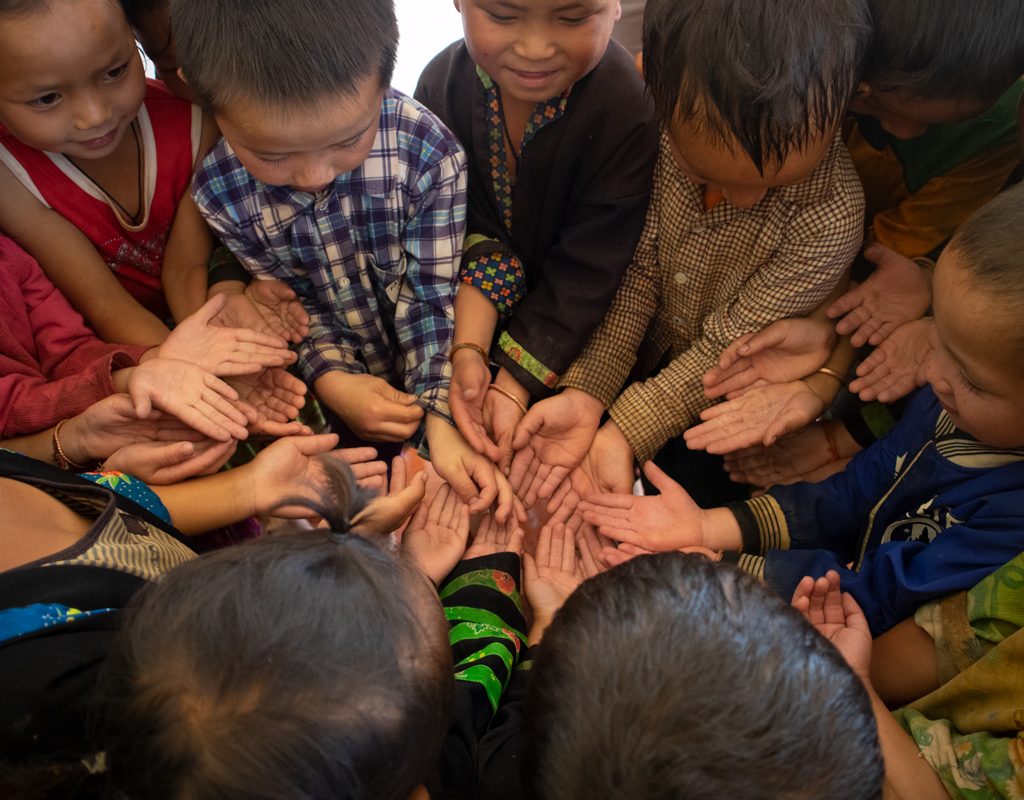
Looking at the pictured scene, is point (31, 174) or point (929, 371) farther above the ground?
point (31, 174)

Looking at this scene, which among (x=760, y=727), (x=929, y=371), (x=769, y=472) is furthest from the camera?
(x=769, y=472)

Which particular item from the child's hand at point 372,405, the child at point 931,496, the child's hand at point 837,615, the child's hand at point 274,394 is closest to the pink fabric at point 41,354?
the child's hand at point 274,394

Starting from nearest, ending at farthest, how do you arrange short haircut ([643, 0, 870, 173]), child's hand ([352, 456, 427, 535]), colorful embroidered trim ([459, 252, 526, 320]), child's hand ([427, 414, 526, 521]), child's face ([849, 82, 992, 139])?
child's hand ([352, 456, 427, 535]), short haircut ([643, 0, 870, 173]), child's face ([849, 82, 992, 139]), child's hand ([427, 414, 526, 521]), colorful embroidered trim ([459, 252, 526, 320])

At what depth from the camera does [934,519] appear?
1.00m

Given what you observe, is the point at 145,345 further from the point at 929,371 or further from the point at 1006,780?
the point at 1006,780

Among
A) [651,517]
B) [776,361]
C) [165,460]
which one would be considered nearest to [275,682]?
[165,460]

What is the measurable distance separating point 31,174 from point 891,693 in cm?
138

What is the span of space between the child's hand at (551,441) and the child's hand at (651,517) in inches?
3.5

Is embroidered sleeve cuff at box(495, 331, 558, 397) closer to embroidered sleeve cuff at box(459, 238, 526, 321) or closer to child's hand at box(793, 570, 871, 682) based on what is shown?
embroidered sleeve cuff at box(459, 238, 526, 321)

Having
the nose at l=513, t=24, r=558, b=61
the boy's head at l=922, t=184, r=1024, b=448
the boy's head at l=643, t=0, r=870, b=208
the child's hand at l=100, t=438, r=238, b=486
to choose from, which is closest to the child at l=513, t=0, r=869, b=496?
the boy's head at l=643, t=0, r=870, b=208

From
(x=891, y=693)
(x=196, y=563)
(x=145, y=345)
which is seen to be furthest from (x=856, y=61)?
(x=145, y=345)

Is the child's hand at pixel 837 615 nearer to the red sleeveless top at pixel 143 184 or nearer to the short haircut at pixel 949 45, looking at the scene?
the short haircut at pixel 949 45

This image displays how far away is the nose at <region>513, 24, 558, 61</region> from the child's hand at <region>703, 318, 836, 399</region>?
0.51m

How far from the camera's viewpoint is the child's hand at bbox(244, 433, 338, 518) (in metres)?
1.12
